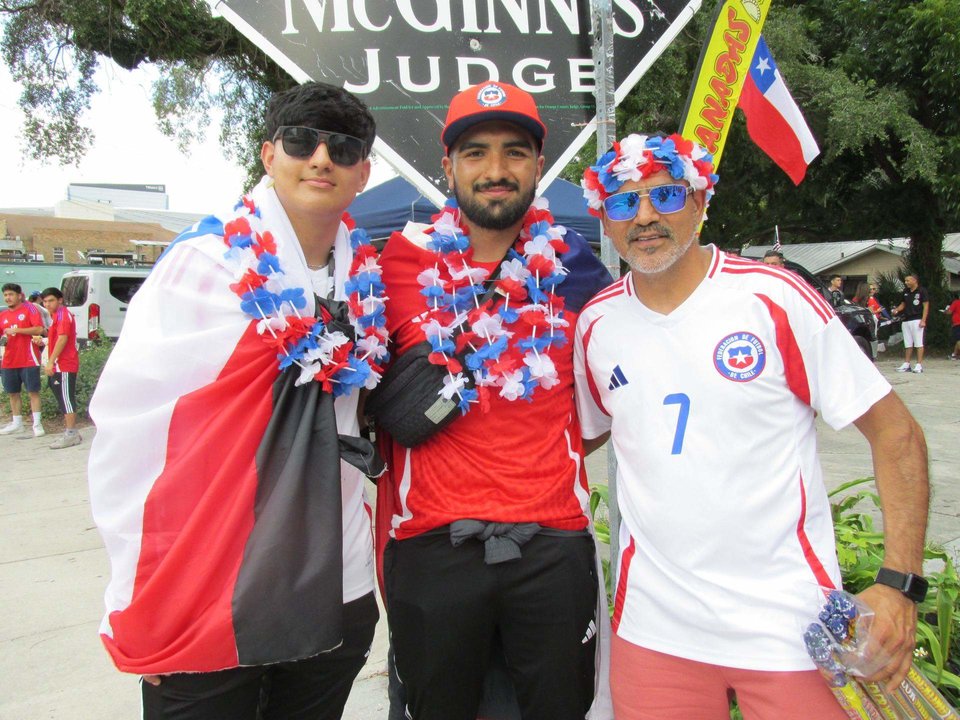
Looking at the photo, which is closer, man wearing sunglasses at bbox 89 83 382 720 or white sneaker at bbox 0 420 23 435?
man wearing sunglasses at bbox 89 83 382 720

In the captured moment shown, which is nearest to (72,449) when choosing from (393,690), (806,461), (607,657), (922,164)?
(393,690)

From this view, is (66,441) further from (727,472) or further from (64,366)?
(727,472)

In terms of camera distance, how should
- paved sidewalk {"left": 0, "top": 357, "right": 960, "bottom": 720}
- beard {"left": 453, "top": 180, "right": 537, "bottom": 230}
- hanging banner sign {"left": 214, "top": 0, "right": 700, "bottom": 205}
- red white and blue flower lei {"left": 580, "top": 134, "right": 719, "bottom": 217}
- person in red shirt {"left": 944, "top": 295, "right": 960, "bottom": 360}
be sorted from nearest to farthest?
red white and blue flower lei {"left": 580, "top": 134, "right": 719, "bottom": 217} < beard {"left": 453, "top": 180, "right": 537, "bottom": 230} < hanging banner sign {"left": 214, "top": 0, "right": 700, "bottom": 205} < paved sidewalk {"left": 0, "top": 357, "right": 960, "bottom": 720} < person in red shirt {"left": 944, "top": 295, "right": 960, "bottom": 360}

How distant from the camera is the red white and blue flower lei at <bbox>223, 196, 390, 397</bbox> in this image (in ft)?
5.83

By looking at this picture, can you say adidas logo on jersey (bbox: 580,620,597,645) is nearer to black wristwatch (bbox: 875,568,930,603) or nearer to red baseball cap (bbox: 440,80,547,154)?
black wristwatch (bbox: 875,568,930,603)

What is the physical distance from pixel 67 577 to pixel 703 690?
13.4ft

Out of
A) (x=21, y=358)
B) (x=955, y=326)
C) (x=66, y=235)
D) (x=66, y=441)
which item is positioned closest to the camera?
(x=66, y=441)

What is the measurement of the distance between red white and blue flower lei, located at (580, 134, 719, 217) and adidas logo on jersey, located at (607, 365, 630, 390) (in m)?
0.48

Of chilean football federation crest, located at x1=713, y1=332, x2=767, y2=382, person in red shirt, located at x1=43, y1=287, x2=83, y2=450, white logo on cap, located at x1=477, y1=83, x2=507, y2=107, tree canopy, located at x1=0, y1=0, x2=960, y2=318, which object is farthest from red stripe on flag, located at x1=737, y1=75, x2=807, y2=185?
person in red shirt, located at x1=43, y1=287, x2=83, y2=450

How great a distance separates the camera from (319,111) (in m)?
1.95

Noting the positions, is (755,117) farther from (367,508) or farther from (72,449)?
(72,449)

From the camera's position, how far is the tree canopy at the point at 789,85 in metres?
9.51

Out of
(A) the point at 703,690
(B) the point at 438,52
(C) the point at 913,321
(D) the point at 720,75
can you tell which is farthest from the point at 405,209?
(C) the point at 913,321

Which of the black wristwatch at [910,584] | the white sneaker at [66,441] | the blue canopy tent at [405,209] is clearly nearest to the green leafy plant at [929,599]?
the black wristwatch at [910,584]
